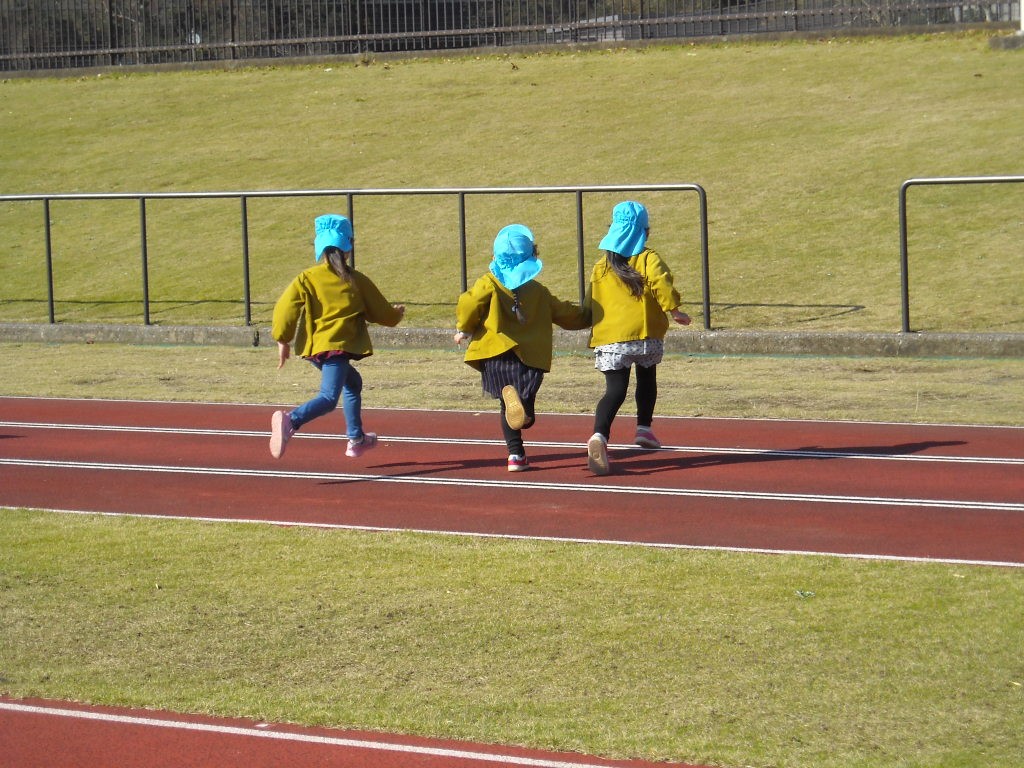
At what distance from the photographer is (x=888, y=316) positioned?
17828 millimetres

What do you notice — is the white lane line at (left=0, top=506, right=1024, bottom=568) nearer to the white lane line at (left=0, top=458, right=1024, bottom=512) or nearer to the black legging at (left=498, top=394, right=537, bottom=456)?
the white lane line at (left=0, top=458, right=1024, bottom=512)

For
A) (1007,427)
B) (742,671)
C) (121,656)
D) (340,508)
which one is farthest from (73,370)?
(742,671)

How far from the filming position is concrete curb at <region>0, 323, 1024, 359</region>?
1636 cm

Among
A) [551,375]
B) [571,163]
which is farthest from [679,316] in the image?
[571,163]

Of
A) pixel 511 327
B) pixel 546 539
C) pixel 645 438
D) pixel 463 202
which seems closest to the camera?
pixel 546 539

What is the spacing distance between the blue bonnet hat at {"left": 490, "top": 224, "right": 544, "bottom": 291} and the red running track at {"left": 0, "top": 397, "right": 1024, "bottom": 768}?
1309 mm

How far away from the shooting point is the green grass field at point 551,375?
5867mm

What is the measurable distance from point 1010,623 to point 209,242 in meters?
19.6

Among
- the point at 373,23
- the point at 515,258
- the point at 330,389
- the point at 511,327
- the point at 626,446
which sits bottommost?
the point at 626,446

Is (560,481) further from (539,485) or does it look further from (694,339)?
(694,339)

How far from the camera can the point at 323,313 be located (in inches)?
430

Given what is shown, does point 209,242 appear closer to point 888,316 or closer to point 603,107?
point 603,107

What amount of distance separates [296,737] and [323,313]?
5697 mm

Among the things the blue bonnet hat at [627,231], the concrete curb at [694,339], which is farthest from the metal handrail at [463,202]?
the blue bonnet hat at [627,231]
